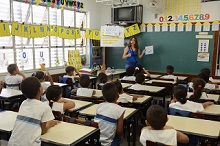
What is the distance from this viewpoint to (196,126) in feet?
7.06

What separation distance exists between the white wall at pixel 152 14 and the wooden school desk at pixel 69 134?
17.0ft

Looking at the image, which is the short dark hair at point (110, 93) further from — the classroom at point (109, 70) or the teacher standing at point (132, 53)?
the teacher standing at point (132, 53)

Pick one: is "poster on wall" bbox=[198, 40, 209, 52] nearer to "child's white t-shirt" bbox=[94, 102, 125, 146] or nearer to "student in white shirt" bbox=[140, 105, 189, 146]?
"child's white t-shirt" bbox=[94, 102, 125, 146]

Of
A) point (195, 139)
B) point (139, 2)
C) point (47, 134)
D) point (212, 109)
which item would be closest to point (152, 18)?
point (139, 2)

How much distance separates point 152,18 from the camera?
6730 mm

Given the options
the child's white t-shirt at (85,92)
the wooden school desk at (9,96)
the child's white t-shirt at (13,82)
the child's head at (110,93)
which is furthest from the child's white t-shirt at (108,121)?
the child's white t-shirt at (13,82)

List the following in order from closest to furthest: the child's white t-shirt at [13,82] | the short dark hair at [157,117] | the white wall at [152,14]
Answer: the short dark hair at [157,117]
the child's white t-shirt at [13,82]
the white wall at [152,14]

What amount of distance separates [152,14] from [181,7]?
2.82ft

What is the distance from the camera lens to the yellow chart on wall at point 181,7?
6.07 m

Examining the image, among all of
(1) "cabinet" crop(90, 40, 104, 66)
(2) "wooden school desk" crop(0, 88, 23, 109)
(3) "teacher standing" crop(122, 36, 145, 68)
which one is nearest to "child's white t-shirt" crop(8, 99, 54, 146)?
(2) "wooden school desk" crop(0, 88, 23, 109)

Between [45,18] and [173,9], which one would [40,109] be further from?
[173,9]

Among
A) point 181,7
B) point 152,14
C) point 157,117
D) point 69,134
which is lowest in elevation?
point 69,134

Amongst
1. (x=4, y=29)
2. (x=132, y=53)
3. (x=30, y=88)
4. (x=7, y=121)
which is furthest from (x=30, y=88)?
(x=132, y=53)

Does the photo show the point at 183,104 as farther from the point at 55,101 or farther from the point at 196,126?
the point at 55,101
